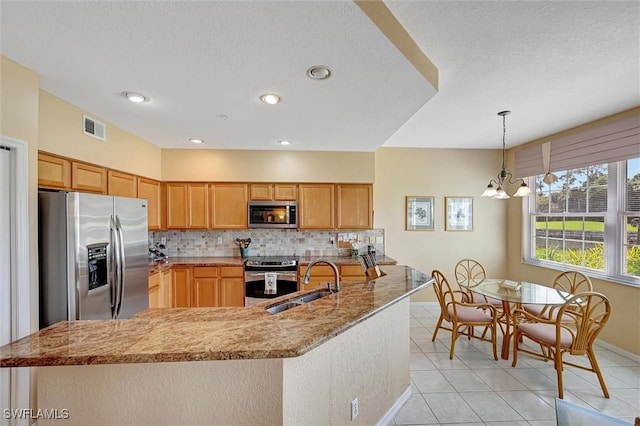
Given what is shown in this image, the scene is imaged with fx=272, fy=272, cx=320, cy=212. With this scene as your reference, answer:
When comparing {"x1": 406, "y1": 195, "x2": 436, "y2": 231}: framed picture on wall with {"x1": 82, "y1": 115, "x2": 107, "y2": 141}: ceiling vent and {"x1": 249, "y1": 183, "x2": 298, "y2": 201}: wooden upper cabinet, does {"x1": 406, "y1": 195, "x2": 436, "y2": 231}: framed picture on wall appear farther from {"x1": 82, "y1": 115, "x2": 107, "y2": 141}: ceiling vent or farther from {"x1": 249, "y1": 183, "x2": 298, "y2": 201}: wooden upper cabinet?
{"x1": 82, "y1": 115, "x2": 107, "y2": 141}: ceiling vent

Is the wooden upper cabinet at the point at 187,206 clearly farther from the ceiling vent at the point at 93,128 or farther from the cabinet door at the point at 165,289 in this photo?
the ceiling vent at the point at 93,128

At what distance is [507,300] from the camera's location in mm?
2682

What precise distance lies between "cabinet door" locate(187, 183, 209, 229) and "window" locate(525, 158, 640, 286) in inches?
201

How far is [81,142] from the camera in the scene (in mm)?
2525

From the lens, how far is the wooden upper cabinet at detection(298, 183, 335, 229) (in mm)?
4230

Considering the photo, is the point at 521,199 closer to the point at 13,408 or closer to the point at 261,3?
the point at 261,3

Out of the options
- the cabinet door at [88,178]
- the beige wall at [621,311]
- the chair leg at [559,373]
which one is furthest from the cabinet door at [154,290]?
the beige wall at [621,311]

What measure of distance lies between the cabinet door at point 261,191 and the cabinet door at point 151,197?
1.33 m

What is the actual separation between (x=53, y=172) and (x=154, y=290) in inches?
67.6

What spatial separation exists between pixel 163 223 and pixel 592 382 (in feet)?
17.4

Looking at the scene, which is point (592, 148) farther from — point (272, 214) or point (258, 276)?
point (258, 276)

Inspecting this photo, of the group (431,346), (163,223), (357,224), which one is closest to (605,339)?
(431,346)

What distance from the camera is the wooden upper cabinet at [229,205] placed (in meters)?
4.16

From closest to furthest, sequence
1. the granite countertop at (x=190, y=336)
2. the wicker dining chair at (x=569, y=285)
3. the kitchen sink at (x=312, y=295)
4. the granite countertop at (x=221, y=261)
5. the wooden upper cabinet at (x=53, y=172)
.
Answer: the granite countertop at (x=190, y=336), the kitchen sink at (x=312, y=295), the wooden upper cabinet at (x=53, y=172), the wicker dining chair at (x=569, y=285), the granite countertop at (x=221, y=261)
